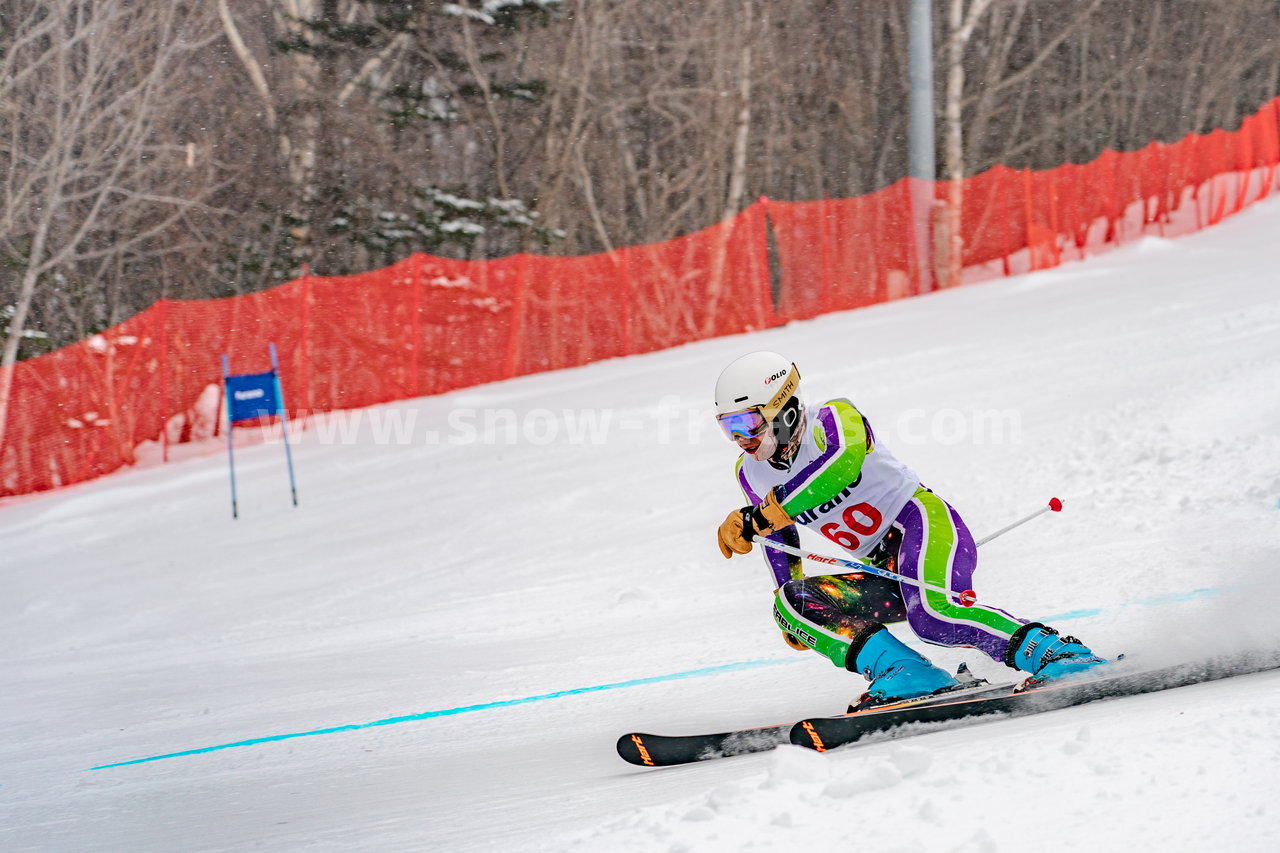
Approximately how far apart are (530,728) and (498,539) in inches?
178

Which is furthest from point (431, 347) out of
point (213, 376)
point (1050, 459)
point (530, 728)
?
point (530, 728)

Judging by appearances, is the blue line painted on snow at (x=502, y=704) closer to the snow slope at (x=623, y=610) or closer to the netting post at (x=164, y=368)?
the snow slope at (x=623, y=610)

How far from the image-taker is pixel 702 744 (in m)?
4.23

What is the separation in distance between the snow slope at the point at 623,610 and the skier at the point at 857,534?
46 cm

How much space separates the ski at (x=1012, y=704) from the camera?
3896 millimetres

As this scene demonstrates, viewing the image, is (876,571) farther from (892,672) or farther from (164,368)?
(164,368)

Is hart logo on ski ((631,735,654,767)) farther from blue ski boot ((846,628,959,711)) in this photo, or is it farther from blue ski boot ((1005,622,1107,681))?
blue ski boot ((1005,622,1107,681))

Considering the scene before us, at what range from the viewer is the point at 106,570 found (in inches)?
411

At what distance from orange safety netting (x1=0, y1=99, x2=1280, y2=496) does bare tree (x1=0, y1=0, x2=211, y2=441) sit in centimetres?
102

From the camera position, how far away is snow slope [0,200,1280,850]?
125 inches

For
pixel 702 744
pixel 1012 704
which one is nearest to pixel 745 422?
pixel 702 744

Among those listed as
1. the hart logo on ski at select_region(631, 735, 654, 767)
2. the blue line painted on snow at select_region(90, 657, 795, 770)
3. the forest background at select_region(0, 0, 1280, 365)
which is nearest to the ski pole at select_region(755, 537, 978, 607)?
the hart logo on ski at select_region(631, 735, 654, 767)

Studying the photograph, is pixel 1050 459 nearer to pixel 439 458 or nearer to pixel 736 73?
pixel 439 458

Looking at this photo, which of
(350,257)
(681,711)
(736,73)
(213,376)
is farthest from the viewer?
(736,73)
